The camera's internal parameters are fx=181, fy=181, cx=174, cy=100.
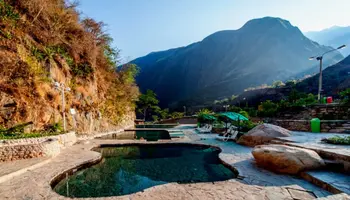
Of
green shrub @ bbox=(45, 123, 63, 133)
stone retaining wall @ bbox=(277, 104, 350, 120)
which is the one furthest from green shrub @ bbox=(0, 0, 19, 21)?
stone retaining wall @ bbox=(277, 104, 350, 120)

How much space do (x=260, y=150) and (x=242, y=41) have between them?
297 feet

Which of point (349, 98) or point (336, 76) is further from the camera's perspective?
point (336, 76)

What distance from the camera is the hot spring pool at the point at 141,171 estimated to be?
4.69 metres

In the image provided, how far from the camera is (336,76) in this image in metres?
34.3

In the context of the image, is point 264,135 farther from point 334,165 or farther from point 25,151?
point 25,151

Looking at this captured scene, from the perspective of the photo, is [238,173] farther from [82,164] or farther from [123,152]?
[123,152]

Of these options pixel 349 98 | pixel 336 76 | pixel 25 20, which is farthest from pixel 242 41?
pixel 25 20

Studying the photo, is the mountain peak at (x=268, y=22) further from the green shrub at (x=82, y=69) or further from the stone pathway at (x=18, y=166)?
the stone pathway at (x=18, y=166)

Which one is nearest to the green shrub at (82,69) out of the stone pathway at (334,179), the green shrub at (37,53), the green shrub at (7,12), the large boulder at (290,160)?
the green shrub at (37,53)

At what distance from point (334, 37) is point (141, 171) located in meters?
178

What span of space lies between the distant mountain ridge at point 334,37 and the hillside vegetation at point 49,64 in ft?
449

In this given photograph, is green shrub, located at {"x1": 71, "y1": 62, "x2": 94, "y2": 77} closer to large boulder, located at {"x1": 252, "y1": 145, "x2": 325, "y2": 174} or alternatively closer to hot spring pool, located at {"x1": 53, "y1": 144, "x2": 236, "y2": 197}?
hot spring pool, located at {"x1": 53, "y1": 144, "x2": 236, "y2": 197}

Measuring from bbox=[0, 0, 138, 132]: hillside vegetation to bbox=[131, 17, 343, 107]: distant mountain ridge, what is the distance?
48720 mm

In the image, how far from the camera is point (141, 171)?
612 centimetres
